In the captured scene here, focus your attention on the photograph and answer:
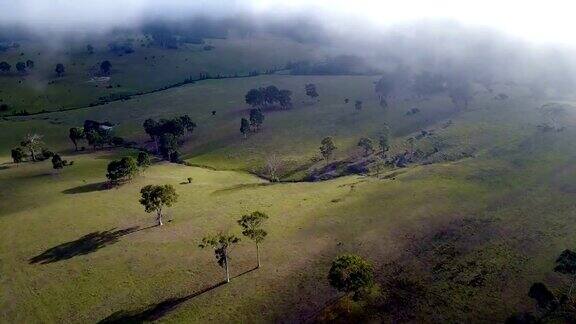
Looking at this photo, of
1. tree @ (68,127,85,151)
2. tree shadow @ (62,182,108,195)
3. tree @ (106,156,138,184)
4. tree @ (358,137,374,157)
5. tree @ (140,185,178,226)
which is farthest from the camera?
tree @ (68,127,85,151)

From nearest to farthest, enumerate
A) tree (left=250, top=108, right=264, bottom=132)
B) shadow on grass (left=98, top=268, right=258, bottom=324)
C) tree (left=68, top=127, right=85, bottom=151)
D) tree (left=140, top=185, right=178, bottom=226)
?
shadow on grass (left=98, top=268, right=258, bottom=324)
tree (left=140, top=185, right=178, bottom=226)
tree (left=68, top=127, right=85, bottom=151)
tree (left=250, top=108, right=264, bottom=132)

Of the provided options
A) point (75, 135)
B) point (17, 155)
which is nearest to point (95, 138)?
point (75, 135)

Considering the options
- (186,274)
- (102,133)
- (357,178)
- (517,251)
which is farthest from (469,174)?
(102,133)

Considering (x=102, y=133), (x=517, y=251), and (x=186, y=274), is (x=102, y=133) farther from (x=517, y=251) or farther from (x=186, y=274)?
(x=517, y=251)

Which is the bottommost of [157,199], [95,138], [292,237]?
[292,237]

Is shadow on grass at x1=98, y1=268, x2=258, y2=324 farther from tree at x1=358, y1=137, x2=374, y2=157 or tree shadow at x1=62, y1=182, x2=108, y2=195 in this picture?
tree at x1=358, y1=137, x2=374, y2=157

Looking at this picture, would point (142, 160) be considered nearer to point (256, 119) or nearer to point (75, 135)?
point (75, 135)

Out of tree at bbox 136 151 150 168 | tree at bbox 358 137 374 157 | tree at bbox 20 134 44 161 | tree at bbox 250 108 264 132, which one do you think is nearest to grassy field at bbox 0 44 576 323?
tree at bbox 136 151 150 168
